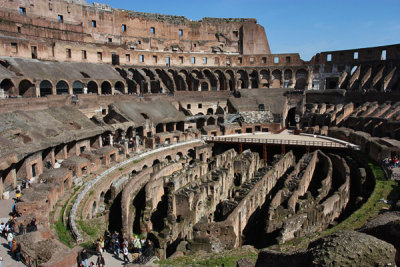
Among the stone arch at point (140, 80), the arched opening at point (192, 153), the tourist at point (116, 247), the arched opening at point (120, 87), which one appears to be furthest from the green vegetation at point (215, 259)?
the stone arch at point (140, 80)

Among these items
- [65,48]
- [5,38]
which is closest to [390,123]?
[65,48]

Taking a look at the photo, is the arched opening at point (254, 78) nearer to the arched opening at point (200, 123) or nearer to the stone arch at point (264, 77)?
the stone arch at point (264, 77)

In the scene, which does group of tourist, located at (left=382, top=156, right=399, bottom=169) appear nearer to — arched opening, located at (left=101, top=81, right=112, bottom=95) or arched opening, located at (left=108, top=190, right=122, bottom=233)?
arched opening, located at (left=108, top=190, right=122, bottom=233)

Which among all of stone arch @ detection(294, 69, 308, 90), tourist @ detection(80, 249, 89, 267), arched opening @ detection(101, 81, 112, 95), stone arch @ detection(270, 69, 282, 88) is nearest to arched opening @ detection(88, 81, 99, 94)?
arched opening @ detection(101, 81, 112, 95)

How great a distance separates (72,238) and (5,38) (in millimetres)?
27058

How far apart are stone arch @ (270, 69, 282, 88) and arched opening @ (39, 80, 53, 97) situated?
3196 centimetres

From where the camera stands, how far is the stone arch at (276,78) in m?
50.1

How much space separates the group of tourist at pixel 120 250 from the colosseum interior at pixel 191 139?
0.80m

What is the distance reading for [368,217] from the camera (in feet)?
46.9

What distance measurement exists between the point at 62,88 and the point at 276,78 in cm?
3176

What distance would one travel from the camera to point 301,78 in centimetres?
4978

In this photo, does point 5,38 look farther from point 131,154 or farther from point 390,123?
point 390,123

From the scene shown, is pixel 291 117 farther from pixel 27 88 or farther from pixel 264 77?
pixel 27 88

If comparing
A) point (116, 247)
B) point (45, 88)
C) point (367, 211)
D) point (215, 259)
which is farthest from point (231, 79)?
point (116, 247)
